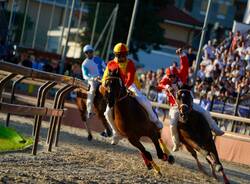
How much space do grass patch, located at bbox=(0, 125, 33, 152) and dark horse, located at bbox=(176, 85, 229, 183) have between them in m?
2.90

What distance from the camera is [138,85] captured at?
45.6ft

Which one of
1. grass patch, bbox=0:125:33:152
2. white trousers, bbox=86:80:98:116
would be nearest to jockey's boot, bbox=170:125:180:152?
grass patch, bbox=0:125:33:152

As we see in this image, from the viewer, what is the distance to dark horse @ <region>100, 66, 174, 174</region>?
12.1 meters

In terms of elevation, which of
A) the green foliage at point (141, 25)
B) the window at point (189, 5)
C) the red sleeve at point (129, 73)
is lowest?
the red sleeve at point (129, 73)

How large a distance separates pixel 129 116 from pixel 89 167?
159 centimetres

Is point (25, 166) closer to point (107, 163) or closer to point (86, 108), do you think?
point (107, 163)

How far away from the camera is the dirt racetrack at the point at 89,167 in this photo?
9.48 m

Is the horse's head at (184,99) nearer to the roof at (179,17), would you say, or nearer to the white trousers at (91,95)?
the white trousers at (91,95)

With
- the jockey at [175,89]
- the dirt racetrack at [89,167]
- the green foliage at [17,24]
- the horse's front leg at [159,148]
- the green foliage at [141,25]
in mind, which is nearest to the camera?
the dirt racetrack at [89,167]

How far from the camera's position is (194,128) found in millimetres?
13375

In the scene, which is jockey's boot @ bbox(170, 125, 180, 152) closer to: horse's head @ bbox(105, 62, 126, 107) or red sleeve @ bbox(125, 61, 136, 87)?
red sleeve @ bbox(125, 61, 136, 87)

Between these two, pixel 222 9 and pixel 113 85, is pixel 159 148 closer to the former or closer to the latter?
pixel 113 85

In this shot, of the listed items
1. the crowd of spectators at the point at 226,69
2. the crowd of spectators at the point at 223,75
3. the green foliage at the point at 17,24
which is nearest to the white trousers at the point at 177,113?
the crowd of spectators at the point at 223,75

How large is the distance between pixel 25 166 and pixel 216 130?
204 inches
